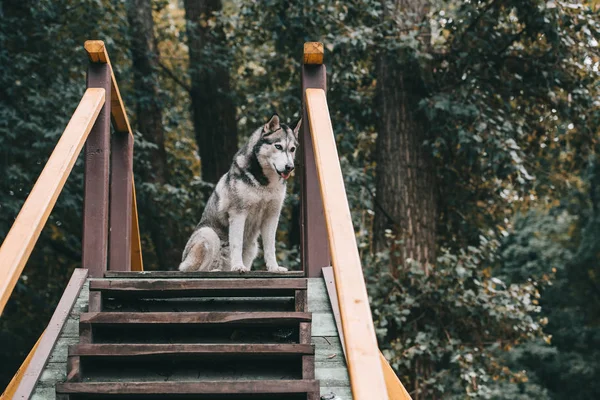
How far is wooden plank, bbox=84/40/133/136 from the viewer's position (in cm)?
533

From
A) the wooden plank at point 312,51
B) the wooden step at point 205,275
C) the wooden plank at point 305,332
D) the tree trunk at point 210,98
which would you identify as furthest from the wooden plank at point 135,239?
the tree trunk at point 210,98

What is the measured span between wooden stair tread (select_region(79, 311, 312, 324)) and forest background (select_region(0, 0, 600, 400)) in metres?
5.92

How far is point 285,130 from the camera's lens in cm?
609

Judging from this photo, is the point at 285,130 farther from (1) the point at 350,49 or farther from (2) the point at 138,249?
(1) the point at 350,49

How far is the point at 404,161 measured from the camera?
11.2 meters

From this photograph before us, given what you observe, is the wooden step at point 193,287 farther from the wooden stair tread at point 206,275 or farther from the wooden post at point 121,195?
the wooden post at point 121,195

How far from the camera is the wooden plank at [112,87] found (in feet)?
17.5

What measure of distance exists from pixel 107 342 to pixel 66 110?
25.7 feet

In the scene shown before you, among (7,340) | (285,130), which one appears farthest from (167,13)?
(285,130)

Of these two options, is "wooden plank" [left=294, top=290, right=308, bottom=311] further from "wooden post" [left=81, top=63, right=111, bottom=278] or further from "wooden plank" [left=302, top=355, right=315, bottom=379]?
"wooden post" [left=81, top=63, right=111, bottom=278]

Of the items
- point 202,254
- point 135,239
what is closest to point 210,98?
point 135,239

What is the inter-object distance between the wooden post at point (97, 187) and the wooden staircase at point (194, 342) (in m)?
0.79

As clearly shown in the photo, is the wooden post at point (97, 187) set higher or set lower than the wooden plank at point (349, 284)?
higher

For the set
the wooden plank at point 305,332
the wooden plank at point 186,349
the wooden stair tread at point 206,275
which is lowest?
the wooden plank at point 186,349
